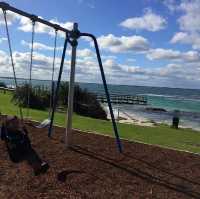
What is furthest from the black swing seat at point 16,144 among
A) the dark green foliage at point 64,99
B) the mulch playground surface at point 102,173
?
the dark green foliage at point 64,99

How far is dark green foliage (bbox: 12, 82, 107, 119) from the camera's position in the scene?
22000 mm

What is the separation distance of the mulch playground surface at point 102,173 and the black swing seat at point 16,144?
34cm

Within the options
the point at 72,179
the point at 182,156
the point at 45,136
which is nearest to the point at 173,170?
the point at 182,156

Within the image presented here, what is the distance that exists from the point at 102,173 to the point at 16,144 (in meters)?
1.59

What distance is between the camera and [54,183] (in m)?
5.91

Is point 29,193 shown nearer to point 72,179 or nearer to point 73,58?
point 72,179

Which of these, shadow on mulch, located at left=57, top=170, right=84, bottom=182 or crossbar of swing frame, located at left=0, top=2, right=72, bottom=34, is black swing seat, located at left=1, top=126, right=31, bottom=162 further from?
crossbar of swing frame, located at left=0, top=2, right=72, bottom=34

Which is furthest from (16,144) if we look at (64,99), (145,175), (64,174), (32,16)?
(64,99)

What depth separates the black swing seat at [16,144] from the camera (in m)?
6.24

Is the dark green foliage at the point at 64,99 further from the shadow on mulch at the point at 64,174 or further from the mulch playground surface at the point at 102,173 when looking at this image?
the shadow on mulch at the point at 64,174

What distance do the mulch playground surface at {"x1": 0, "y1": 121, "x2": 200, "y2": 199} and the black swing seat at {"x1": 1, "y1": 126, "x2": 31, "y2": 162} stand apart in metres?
0.34

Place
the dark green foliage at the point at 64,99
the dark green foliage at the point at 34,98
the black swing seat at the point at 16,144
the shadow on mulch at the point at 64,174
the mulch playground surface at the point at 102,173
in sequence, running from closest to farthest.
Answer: the mulch playground surface at the point at 102,173, the shadow on mulch at the point at 64,174, the black swing seat at the point at 16,144, the dark green foliage at the point at 34,98, the dark green foliage at the point at 64,99

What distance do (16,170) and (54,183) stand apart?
3.35ft

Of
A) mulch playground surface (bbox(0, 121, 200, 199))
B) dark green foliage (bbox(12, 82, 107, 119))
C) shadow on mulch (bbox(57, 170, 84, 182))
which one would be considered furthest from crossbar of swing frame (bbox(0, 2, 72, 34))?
dark green foliage (bbox(12, 82, 107, 119))
